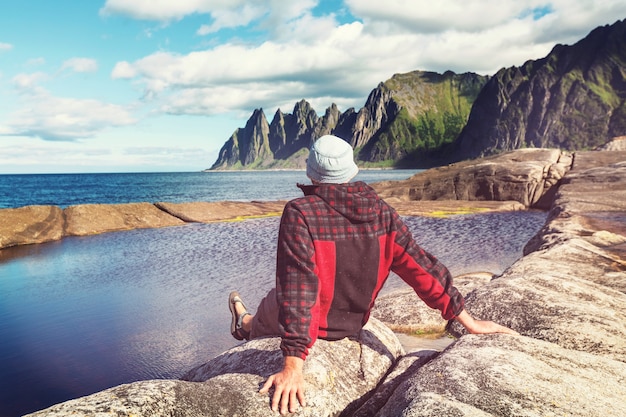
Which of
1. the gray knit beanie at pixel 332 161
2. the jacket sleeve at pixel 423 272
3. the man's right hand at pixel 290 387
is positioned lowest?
the man's right hand at pixel 290 387

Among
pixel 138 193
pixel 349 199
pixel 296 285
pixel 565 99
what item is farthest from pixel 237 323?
pixel 565 99

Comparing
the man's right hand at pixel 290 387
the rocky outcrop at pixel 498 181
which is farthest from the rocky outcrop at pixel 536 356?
the rocky outcrop at pixel 498 181

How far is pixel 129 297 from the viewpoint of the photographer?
430 inches

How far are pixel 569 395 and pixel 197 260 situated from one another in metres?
13.7

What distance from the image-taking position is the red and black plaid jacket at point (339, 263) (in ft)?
10.1

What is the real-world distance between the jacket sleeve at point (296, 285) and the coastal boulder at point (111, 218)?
71.8 ft

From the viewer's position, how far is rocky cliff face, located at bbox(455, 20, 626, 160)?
155 metres

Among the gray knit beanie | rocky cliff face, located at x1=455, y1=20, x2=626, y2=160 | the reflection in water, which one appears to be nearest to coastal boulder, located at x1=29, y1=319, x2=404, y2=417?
the gray knit beanie

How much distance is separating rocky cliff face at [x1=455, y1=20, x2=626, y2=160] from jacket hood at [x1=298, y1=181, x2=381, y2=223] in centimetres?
17547

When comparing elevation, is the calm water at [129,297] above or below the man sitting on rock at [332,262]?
below

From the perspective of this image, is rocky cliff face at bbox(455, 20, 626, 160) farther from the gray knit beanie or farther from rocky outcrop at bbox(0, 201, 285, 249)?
the gray knit beanie

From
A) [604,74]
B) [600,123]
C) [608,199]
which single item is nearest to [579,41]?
[604,74]

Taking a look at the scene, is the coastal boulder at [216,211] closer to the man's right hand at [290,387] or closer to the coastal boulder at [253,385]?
the coastal boulder at [253,385]

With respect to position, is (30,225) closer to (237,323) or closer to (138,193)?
(237,323)
